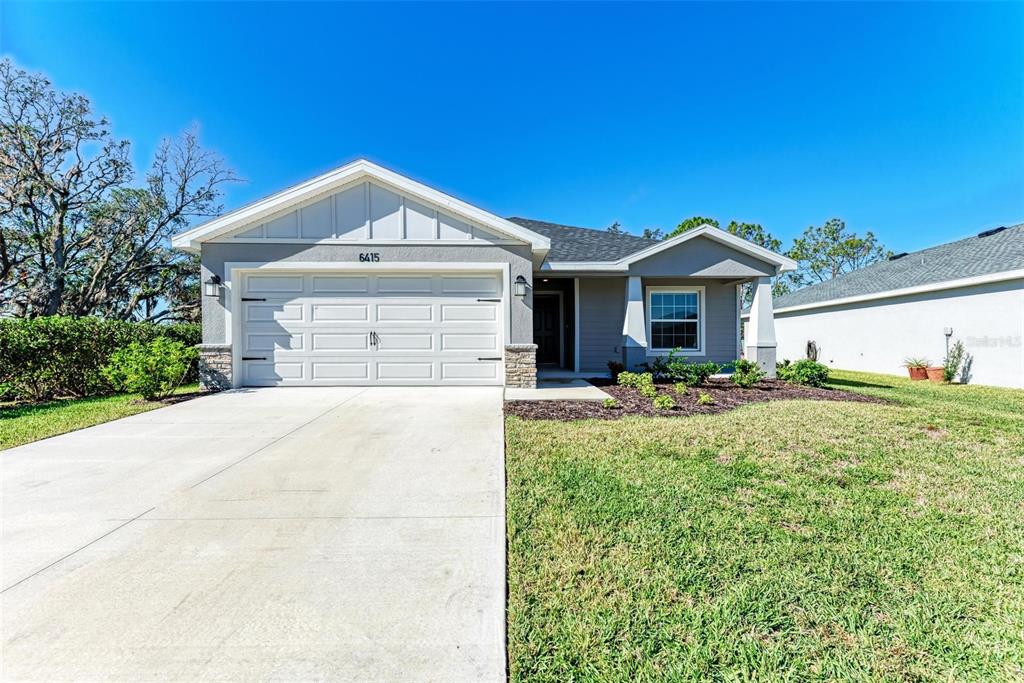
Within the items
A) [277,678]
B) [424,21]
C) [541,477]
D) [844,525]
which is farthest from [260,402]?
[424,21]

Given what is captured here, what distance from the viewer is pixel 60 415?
629 centimetres

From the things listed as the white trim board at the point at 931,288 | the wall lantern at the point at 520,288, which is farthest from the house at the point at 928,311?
the wall lantern at the point at 520,288

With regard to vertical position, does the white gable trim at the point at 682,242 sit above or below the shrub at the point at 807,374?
above

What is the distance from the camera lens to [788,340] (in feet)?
60.8

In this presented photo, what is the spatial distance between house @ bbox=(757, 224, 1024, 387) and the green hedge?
2068cm

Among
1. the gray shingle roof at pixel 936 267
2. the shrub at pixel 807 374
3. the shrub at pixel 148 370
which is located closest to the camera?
the shrub at pixel 148 370

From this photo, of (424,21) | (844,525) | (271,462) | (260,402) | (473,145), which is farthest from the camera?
(473,145)

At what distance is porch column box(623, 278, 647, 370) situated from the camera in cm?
1023

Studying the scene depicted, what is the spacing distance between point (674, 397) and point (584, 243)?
600 centimetres

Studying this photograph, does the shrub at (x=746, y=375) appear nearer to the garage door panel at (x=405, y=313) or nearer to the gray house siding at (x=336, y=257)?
the gray house siding at (x=336, y=257)

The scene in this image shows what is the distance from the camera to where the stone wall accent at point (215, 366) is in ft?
27.2

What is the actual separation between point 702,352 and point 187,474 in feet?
37.8

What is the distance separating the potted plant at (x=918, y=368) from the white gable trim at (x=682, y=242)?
546cm

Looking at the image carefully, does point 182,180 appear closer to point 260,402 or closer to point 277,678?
point 260,402
